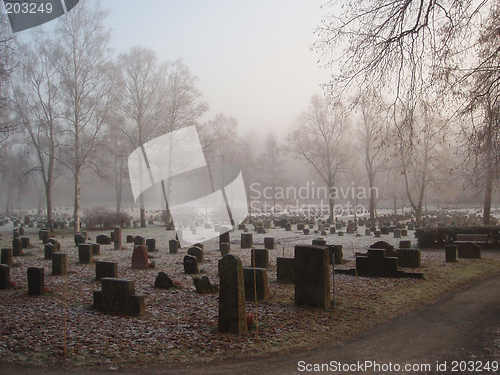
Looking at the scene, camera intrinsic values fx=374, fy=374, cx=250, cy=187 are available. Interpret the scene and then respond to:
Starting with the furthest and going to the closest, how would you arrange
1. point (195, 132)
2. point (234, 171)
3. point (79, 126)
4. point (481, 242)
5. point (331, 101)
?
point (234, 171)
point (195, 132)
point (79, 126)
point (481, 242)
point (331, 101)

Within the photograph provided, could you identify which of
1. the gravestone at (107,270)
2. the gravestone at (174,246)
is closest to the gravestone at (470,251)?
the gravestone at (174,246)

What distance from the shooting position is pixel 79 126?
25453 millimetres

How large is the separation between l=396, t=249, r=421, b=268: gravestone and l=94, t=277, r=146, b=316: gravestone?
8.66 meters

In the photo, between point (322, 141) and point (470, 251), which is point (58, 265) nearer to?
point (470, 251)

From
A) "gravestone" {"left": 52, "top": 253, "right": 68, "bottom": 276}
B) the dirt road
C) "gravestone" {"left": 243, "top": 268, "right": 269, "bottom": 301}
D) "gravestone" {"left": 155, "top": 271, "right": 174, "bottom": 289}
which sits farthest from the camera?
"gravestone" {"left": 52, "top": 253, "right": 68, "bottom": 276}

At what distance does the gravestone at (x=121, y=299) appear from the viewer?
6629 millimetres

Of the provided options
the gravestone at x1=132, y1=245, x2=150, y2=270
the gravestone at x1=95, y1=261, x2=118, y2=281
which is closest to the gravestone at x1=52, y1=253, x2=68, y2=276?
the gravestone at x1=95, y1=261, x2=118, y2=281

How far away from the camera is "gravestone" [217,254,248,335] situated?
565 cm

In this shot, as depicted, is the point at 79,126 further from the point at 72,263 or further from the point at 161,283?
the point at 161,283

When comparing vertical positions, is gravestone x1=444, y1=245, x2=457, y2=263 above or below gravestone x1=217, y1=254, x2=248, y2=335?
below

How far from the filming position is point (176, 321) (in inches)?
250

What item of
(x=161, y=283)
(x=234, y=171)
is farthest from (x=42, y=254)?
(x=234, y=171)

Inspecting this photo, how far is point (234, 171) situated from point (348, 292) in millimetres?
34697

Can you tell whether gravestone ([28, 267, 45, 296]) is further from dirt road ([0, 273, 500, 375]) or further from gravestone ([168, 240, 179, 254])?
gravestone ([168, 240, 179, 254])
